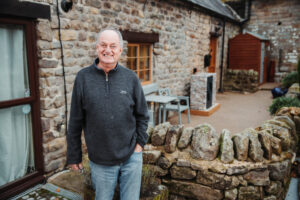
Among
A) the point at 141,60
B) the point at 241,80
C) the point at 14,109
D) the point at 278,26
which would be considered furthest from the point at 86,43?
the point at 278,26

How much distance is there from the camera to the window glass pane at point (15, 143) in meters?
3.27

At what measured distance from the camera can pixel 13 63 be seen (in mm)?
3289

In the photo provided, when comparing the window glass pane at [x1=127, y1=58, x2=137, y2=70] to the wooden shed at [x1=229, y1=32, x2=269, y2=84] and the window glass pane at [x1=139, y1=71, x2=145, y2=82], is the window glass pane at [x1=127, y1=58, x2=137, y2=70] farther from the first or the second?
the wooden shed at [x1=229, y1=32, x2=269, y2=84]

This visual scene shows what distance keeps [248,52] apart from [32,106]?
11.9 m

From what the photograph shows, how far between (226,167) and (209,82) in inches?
217

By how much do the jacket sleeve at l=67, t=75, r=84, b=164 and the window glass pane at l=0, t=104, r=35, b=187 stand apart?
1.58 metres

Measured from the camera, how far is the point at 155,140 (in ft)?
11.5

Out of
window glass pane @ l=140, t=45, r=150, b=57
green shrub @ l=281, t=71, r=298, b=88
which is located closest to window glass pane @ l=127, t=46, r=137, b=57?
window glass pane @ l=140, t=45, r=150, b=57

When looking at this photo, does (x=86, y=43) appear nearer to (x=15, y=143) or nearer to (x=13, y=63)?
(x=13, y=63)

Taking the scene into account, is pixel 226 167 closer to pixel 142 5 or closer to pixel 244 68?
pixel 142 5

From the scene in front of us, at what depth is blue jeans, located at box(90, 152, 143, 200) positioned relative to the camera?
2.11 m

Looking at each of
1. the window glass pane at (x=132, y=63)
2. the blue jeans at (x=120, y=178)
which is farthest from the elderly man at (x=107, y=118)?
the window glass pane at (x=132, y=63)

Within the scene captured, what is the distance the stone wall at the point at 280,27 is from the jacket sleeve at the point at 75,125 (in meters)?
14.6

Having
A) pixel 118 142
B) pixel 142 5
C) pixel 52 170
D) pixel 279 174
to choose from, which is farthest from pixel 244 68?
pixel 118 142
